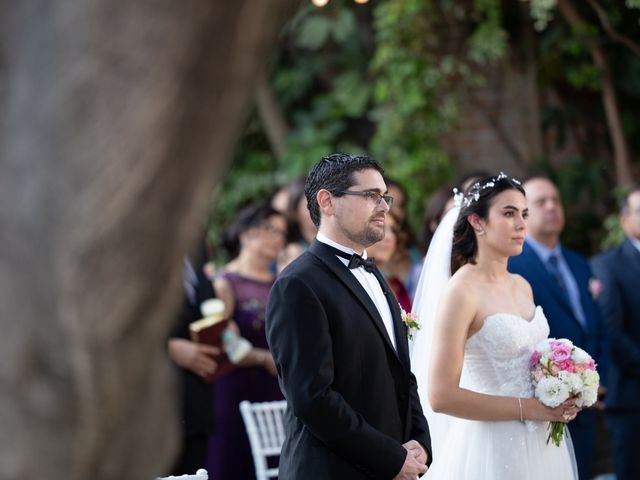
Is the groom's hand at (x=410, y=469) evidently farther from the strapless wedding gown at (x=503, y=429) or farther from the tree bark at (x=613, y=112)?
the tree bark at (x=613, y=112)

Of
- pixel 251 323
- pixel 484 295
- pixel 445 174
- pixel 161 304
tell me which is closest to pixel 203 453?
pixel 251 323

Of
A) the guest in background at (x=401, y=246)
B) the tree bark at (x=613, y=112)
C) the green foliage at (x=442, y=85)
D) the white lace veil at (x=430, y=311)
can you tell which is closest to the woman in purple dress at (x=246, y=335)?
the guest in background at (x=401, y=246)

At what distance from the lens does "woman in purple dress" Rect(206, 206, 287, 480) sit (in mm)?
6473

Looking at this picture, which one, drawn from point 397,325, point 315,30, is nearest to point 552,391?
point 397,325

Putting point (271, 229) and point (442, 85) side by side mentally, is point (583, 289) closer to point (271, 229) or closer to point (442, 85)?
point (271, 229)

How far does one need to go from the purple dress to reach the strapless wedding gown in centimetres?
221

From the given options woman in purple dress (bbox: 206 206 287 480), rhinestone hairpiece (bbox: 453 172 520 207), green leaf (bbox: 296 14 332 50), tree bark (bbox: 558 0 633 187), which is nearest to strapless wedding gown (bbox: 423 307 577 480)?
rhinestone hairpiece (bbox: 453 172 520 207)

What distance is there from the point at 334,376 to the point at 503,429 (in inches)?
44.7

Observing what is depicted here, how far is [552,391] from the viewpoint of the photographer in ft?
14.1

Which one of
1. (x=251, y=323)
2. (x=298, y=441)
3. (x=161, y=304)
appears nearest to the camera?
(x=161, y=304)

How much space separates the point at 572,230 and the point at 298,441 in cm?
684

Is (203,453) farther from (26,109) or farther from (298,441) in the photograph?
(26,109)

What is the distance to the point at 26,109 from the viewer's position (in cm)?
168

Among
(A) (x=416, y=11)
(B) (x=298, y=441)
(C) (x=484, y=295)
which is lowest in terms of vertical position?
(B) (x=298, y=441)
